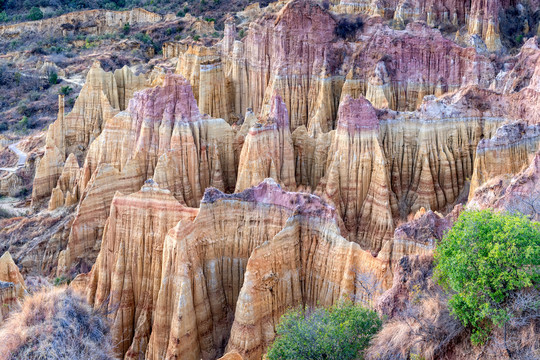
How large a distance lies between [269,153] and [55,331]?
15.9m

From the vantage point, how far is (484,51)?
160ft

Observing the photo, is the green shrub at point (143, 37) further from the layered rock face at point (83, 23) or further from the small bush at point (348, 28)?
the small bush at point (348, 28)

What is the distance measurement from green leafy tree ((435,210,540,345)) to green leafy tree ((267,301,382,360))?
2.47m

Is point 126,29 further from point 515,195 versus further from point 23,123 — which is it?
point 515,195

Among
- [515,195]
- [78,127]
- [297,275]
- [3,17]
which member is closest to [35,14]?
[3,17]

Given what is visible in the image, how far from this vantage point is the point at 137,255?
25.9 metres

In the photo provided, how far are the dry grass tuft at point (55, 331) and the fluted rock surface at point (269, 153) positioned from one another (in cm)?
1192

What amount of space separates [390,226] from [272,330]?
10.3 metres

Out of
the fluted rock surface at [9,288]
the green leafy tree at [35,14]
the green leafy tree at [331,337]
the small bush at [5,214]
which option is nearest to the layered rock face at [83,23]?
the green leafy tree at [35,14]

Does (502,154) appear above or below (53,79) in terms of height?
below

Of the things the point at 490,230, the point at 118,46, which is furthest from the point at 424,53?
the point at 118,46

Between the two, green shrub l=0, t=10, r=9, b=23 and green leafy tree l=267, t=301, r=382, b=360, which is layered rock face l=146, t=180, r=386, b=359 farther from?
green shrub l=0, t=10, r=9, b=23

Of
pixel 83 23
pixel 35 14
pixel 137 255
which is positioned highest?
pixel 35 14

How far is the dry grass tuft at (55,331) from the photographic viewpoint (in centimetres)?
1762
